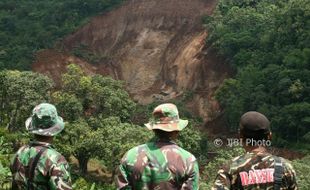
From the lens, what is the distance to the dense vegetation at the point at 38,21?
47.4 meters

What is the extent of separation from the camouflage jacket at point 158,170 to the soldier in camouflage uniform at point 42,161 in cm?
49

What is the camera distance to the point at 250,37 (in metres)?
38.7

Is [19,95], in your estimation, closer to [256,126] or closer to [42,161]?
[42,161]

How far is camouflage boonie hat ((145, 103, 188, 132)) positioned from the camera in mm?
4191

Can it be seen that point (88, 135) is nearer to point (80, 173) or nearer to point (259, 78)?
point (80, 173)

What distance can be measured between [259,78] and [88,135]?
1412 cm

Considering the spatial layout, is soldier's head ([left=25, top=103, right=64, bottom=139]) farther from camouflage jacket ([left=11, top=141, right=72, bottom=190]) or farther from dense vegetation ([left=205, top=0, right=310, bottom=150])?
dense vegetation ([left=205, top=0, right=310, bottom=150])

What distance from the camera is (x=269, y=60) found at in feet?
120

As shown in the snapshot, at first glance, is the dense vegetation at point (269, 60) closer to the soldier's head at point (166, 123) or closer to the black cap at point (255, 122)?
the soldier's head at point (166, 123)

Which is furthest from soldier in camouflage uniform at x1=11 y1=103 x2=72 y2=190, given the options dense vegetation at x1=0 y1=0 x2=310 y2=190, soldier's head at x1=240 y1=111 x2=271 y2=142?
dense vegetation at x1=0 y1=0 x2=310 y2=190

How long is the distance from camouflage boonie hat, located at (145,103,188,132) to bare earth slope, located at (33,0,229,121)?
1369 inches

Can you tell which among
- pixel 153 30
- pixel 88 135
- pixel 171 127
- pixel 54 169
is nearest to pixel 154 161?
pixel 171 127

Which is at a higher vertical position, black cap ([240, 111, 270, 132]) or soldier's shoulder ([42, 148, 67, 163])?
black cap ([240, 111, 270, 132])

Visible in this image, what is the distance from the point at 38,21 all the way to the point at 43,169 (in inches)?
1939
